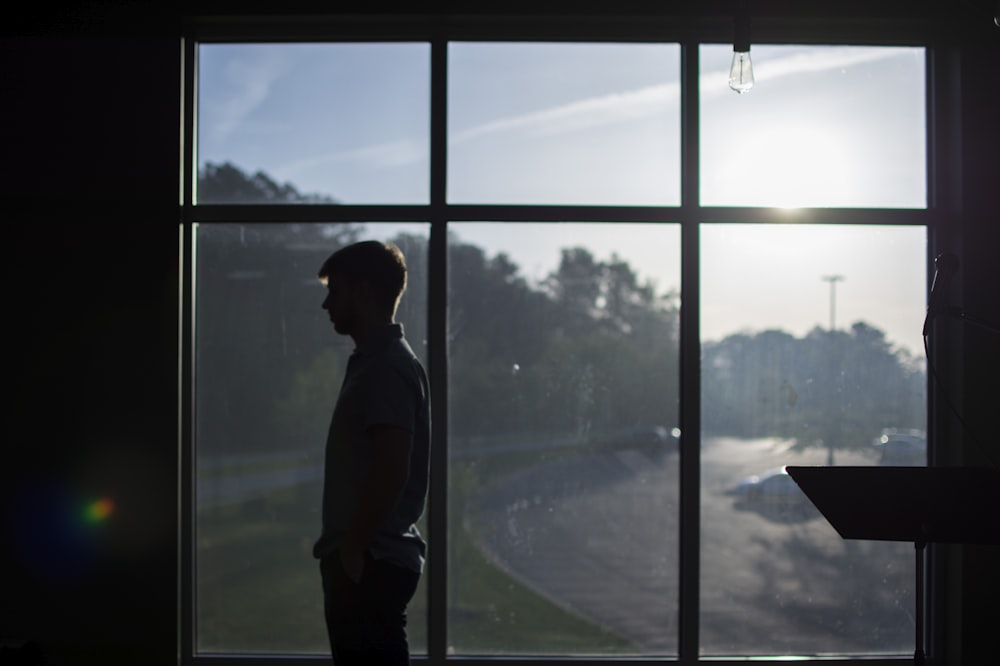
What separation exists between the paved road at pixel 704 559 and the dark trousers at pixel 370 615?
1476 mm

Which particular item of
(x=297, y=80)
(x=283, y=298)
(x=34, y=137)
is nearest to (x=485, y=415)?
(x=283, y=298)

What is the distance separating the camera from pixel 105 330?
11.3ft

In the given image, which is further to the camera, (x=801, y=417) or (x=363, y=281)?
(x=801, y=417)

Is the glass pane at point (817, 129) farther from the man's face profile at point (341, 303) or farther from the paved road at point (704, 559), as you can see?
the man's face profile at point (341, 303)

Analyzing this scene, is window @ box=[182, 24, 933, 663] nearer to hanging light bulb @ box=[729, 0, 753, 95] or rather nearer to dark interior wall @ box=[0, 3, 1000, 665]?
dark interior wall @ box=[0, 3, 1000, 665]

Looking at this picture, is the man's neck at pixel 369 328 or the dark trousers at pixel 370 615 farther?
the man's neck at pixel 369 328

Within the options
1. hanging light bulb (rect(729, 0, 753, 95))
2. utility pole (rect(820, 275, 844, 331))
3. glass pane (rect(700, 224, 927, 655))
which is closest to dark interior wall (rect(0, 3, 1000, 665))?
glass pane (rect(700, 224, 927, 655))

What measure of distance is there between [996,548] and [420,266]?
2.70m

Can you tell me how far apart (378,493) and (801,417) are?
228 cm

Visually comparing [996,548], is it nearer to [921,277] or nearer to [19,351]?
[921,277]

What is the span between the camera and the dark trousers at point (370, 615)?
2.01 metres

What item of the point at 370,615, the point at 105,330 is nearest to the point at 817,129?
the point at 370,615

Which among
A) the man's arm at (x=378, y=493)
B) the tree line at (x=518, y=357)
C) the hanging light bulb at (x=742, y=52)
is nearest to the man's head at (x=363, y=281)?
the man's arm at (x=378, y=493)

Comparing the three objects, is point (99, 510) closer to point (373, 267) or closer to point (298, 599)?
point (298, 599)
